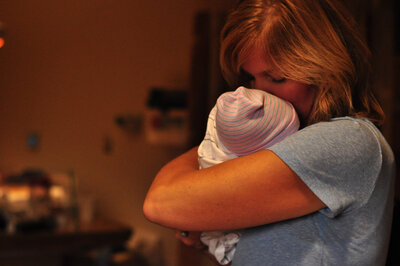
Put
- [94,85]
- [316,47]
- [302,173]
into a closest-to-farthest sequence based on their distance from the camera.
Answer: [302,173] < [316,47] < [94,85]

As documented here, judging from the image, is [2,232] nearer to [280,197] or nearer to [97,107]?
[97,107]

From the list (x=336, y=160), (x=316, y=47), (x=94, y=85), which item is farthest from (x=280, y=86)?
(x=94, y=85)

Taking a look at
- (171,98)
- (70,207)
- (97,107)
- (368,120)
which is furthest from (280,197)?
(97,107)

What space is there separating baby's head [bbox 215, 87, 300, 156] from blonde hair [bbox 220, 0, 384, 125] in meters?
0.06

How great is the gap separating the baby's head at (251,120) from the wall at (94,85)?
6.24 feet

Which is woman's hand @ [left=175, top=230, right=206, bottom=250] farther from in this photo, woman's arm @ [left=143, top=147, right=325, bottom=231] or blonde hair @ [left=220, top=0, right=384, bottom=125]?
blonde hair @ [left=220, top=0, right=384, bottom=125]

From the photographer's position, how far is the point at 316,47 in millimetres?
846

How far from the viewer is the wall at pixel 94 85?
9.20 feet

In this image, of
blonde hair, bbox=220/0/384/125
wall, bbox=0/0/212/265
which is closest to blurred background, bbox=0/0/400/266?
wall, bbox=0/0/212/265

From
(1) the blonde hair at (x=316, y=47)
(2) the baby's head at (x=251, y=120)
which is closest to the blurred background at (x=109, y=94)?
(1) the blonde hair at (x=316, y=47)

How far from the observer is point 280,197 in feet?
2.50

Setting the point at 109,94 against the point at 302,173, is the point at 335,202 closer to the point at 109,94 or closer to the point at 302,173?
the point at 302,173

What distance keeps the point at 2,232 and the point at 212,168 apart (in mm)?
1782

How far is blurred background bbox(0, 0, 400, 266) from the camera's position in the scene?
2.62 metres
